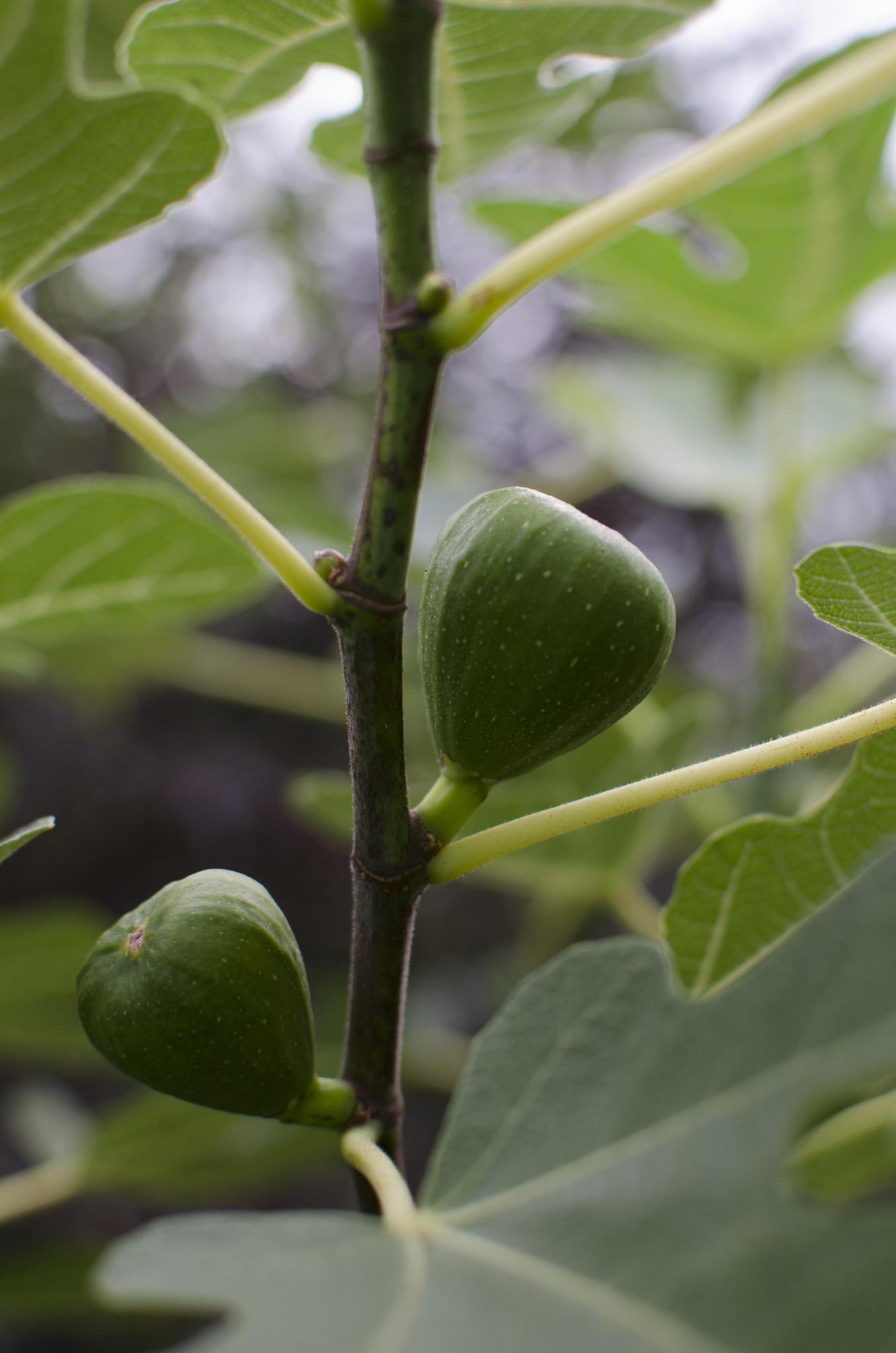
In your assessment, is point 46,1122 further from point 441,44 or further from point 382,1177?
point 441,44

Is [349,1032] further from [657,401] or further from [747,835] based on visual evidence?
[657,401]

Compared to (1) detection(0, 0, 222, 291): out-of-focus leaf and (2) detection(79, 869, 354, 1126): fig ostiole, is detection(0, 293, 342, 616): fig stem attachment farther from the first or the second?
(2) detection(79, 869, 354, 1126): fig ostiole

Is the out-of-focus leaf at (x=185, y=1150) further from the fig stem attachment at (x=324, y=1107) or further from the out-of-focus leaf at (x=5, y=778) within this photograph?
the fig stem attachment at (x=324, y=1107)

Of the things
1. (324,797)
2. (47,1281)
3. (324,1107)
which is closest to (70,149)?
(324,1107)

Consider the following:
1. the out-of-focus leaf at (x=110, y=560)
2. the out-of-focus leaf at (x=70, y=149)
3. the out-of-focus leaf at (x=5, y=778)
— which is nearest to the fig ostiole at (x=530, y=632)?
the out-of-focus leaf at (x=70, y=149)

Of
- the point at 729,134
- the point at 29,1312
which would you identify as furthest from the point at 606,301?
the point at 29,1312
